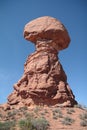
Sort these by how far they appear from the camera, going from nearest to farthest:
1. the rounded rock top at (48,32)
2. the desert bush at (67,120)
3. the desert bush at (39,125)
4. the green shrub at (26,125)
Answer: the green shrub at (26,125)
the desert bush at (39,125)
the desert bush at (67,120)
the rounded rock top at (48,32)

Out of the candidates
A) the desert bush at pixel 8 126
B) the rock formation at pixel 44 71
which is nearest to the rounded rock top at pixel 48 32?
the rock formation at pixel 44 71

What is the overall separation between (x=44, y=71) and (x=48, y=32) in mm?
4878

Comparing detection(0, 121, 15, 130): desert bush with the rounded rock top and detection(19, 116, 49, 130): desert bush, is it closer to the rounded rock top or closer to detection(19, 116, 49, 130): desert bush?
detection(19, 116, 49, 130): desert bush

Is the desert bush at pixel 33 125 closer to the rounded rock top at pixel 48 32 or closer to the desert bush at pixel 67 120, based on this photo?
the desert bush at pixel 67 120

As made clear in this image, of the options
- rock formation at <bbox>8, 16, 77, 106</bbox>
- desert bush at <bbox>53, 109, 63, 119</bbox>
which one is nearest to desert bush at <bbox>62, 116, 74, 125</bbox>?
desert bush at <bbox>53, 109, 63, 119</bbox>

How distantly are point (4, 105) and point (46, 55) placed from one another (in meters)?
7.46

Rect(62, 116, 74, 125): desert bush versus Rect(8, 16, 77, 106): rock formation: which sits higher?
Rect(8, 16, 77, 106): rock formation

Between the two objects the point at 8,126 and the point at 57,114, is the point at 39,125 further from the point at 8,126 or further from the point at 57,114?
the point at 57,114

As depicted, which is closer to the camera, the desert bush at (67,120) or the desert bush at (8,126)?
the desert bush at (8,126)

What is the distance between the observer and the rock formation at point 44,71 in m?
32.6

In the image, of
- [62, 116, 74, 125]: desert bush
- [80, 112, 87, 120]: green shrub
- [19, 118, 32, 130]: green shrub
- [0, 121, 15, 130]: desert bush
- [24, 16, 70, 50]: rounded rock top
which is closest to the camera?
[19, 118, 32, 130]: green shrub

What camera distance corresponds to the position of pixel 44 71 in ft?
112

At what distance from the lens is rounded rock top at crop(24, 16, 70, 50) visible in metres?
36.0

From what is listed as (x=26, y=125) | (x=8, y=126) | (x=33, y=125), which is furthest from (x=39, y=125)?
(x=8, y=126)
